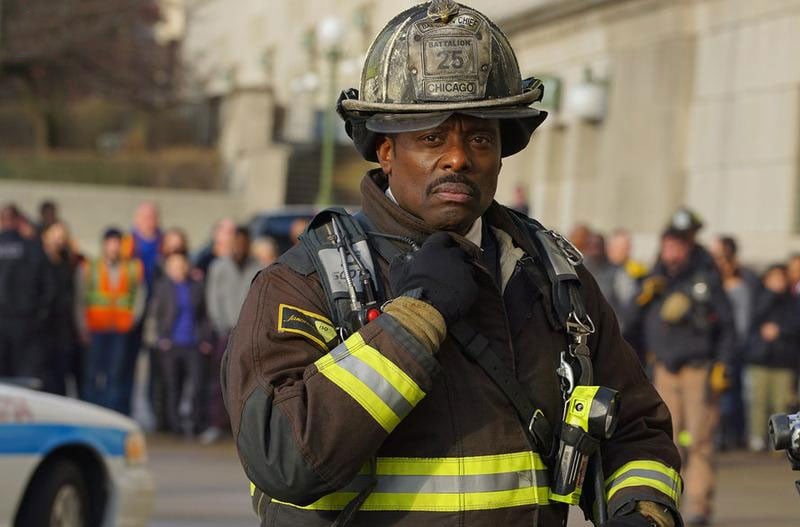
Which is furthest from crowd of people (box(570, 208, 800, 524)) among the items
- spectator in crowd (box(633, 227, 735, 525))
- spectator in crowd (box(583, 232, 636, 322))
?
spectator in crowd (box(583, 232, 636, 322))

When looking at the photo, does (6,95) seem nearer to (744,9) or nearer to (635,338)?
(744,9)

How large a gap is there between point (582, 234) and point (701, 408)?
422cm

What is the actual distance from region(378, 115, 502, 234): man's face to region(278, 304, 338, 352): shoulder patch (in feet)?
1.06

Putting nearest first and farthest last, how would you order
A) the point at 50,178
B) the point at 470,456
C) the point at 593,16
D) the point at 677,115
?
the point at 470,456
the point at 677,115
the point at 593,16
the point at 50,178

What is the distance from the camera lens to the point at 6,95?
39844 mm

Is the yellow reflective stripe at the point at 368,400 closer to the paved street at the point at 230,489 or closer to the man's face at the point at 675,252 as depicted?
the paved street at the point at 230,489

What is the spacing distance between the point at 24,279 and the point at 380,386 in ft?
35.6

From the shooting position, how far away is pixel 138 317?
14.9 metres

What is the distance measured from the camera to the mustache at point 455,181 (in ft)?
11.4

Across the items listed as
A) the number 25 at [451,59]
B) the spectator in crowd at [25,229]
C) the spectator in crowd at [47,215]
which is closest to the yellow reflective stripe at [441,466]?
the number 25 at [451,59]

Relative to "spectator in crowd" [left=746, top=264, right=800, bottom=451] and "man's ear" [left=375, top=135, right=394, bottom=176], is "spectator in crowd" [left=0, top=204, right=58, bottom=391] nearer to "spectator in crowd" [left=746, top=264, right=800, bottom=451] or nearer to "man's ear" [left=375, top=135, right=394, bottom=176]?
"spectator in crowd" [left=746, top=264, right=800, bottom=451]

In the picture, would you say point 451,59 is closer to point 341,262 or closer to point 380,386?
point 341,262

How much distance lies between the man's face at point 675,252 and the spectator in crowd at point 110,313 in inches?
215

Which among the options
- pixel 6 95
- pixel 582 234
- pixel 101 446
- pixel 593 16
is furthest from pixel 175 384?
pixel 6 95
